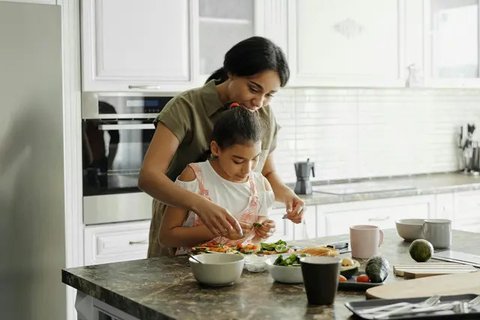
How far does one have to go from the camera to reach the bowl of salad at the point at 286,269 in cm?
193

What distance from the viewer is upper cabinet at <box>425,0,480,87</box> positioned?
4930 millimetres

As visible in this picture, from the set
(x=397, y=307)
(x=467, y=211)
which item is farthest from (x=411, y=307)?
(x=467, y=211)

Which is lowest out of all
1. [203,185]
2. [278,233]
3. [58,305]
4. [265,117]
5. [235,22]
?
[58,305]

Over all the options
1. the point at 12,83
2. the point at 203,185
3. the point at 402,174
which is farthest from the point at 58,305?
the point at 402,174

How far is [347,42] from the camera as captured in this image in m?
4.52

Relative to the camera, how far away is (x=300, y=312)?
5.53ft

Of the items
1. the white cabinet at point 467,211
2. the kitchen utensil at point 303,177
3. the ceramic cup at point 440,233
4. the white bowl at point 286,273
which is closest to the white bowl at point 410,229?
the ceramic cup at point 440,233

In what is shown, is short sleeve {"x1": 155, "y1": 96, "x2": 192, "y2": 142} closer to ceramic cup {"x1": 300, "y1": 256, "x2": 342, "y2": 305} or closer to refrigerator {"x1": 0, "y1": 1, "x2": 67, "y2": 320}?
ceramic cup {"x1": 300, "y1": 256, "x2": 342, "y2": 305}

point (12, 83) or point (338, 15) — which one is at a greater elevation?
point (338, 15)

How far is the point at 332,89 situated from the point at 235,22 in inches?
41.4

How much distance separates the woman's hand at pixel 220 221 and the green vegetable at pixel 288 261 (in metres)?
0.20

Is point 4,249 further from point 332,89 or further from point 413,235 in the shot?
point 332,89

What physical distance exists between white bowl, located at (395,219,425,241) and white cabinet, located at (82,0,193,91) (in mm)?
1700

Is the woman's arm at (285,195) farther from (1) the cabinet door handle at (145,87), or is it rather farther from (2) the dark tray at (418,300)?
(1) the cabinet door handle at (145,87)
